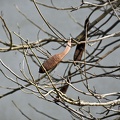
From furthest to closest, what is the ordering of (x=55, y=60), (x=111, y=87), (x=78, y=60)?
1. (x=111, y=87)
2. (x=78, y=60)
3. (x=55, y=60)

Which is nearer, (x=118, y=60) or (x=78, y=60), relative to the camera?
(x=78, y=60)

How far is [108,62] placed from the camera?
4.03 metres

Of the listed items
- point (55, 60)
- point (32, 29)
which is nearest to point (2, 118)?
point (32, 29)

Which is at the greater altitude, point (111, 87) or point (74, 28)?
point (74, 28)

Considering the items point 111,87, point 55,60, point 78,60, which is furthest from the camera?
point 111,87

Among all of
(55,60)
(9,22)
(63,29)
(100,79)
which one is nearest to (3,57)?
(9,22)

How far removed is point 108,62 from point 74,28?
41 cm

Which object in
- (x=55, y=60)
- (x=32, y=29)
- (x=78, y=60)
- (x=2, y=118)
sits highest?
(x=32, y=29)

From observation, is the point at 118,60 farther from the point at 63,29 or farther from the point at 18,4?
the point at 18,4

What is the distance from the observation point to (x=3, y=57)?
13.6ft

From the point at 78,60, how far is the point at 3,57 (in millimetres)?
1868

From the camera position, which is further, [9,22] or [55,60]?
[9,22]

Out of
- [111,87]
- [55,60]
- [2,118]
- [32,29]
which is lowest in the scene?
[55,60]

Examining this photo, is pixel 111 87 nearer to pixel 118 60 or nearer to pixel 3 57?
pixel 118 60
